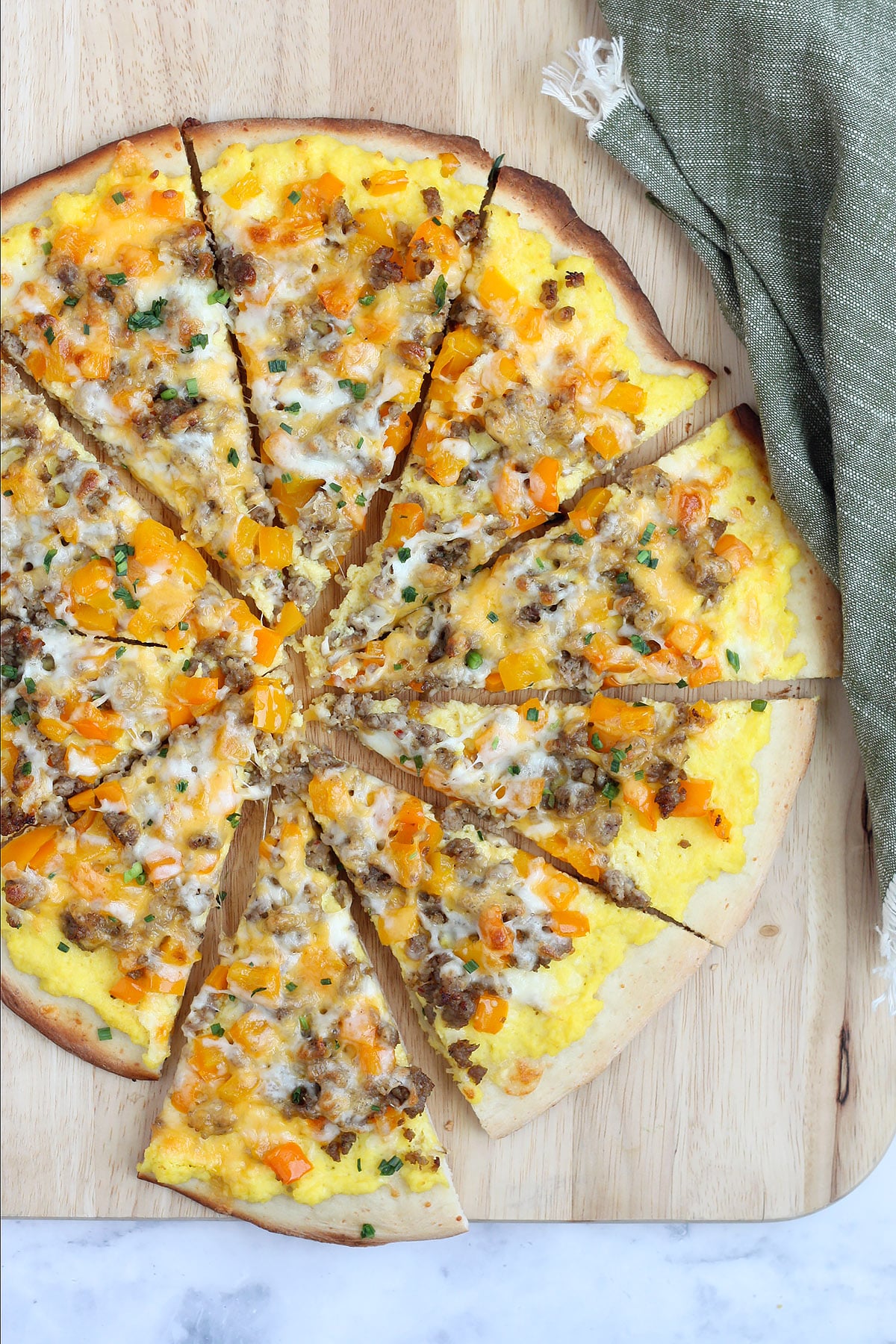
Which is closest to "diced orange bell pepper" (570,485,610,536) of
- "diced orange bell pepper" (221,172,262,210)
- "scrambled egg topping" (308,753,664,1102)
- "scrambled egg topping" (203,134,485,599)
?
"scrambled egg topping" (203,134,485,599)

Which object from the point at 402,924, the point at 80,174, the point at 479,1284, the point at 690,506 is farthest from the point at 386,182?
the point at 479,1284

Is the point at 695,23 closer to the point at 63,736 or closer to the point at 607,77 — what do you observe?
the point at 607,77

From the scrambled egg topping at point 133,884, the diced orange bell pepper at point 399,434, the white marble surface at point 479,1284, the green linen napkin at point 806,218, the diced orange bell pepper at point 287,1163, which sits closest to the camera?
the green linen napkin at point 806,218

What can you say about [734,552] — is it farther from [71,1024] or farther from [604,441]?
[71,1024]

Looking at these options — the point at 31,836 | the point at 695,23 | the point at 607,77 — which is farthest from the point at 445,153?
the point at 31,836

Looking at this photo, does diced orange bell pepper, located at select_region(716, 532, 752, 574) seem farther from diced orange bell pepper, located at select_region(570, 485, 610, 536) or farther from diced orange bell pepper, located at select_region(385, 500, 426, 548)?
diced orange bell pepper, located at select_region(385, 500, 426, 548)

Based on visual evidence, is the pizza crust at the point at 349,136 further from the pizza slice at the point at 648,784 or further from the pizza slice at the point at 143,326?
the pizza slice at the point at 648,784

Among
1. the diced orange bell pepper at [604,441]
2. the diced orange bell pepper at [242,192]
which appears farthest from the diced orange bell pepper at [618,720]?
the diced orange bell pepper at [242,192]
